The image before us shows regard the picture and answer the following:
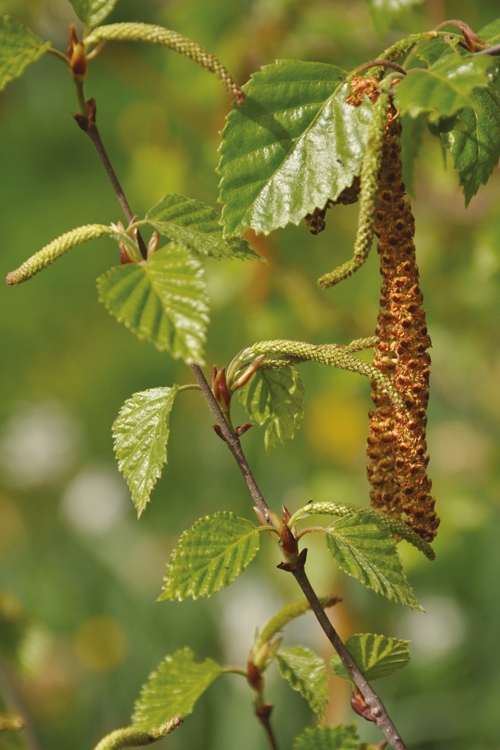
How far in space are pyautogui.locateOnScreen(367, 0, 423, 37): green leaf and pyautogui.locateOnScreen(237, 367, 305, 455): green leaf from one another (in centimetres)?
63

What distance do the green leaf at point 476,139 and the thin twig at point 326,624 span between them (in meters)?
0.28

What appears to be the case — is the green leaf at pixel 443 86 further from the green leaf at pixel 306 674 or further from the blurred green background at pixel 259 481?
the blurred green background at pixel 259 481

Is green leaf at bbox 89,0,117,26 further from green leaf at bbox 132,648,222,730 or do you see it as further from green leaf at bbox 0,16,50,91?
green leaf at bbox 132,648,222,730

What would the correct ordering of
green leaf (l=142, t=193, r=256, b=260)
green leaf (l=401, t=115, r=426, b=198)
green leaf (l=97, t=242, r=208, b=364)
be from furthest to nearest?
green leaf (l=401, t=115, r=426, b=198) → green leaf (l=142, t=193, r=256, b=260) → green leaf (l=97, t=242, r=208, b=364)

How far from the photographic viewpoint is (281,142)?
55 centimetres

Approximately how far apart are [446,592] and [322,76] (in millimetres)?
1799

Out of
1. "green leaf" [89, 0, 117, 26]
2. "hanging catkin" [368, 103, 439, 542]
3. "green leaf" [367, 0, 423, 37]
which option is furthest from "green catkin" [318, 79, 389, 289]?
"green leaf" [367, 0, 423, 37]

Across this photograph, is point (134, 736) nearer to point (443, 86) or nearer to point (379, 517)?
point (379, 517)

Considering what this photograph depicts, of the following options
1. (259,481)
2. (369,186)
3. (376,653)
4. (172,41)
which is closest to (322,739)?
(376,653)

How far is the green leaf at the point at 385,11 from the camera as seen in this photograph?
0.96 metres

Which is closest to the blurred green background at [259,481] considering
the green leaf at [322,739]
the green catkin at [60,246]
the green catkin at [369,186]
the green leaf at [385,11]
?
the green leaf at [385,11]

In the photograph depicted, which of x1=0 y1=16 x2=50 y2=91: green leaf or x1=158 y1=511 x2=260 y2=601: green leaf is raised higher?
x1=0 y1=16 x2=50 y2=91: green leaf

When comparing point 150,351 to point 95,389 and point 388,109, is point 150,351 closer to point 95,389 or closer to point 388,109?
point 95,389

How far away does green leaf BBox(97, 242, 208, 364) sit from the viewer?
43 centimetres
